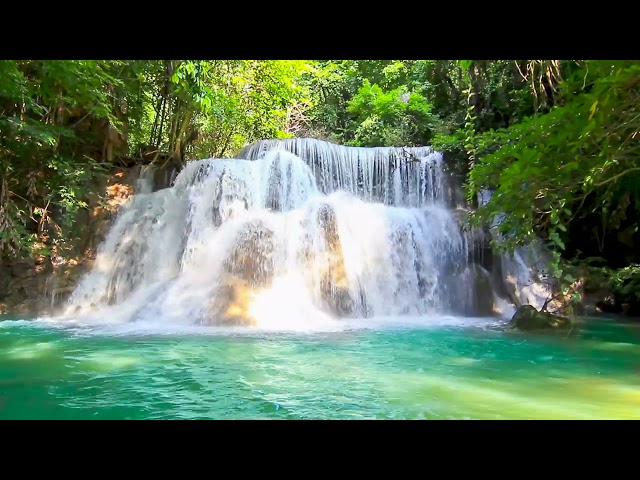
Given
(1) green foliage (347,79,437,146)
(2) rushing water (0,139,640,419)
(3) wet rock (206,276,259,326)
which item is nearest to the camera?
(2) rushing water (0,139,640,419)

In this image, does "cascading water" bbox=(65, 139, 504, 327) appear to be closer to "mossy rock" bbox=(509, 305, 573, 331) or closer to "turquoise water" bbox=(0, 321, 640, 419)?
"turquoise water" bbox=(0, 321, 640, 419)

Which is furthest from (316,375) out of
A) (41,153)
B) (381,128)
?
(381,128)

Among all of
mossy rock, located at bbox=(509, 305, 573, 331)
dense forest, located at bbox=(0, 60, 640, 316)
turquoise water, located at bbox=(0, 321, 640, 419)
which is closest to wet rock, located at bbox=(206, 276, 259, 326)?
turquoise water, located at bbox=(0, 321, 640, 419)

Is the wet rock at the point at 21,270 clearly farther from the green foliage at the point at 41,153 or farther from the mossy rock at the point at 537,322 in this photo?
the mossy rock at the point at 537,322

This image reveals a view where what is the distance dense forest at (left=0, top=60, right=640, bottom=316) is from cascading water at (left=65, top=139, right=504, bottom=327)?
1155 millimetres

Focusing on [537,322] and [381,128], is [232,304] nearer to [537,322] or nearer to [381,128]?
[537,322]

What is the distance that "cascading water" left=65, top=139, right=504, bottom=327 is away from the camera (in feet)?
28.4

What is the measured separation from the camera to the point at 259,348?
237 inches

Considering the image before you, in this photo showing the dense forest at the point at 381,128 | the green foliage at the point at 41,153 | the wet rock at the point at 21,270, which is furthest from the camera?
the wet rock at the point at 21,270

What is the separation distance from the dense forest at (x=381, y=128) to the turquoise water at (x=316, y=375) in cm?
106

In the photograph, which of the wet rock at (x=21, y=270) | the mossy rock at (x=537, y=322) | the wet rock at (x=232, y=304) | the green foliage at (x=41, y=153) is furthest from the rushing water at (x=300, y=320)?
the green foliage at (x=41, y=153)

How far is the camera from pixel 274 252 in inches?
370

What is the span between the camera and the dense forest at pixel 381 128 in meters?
4.47
